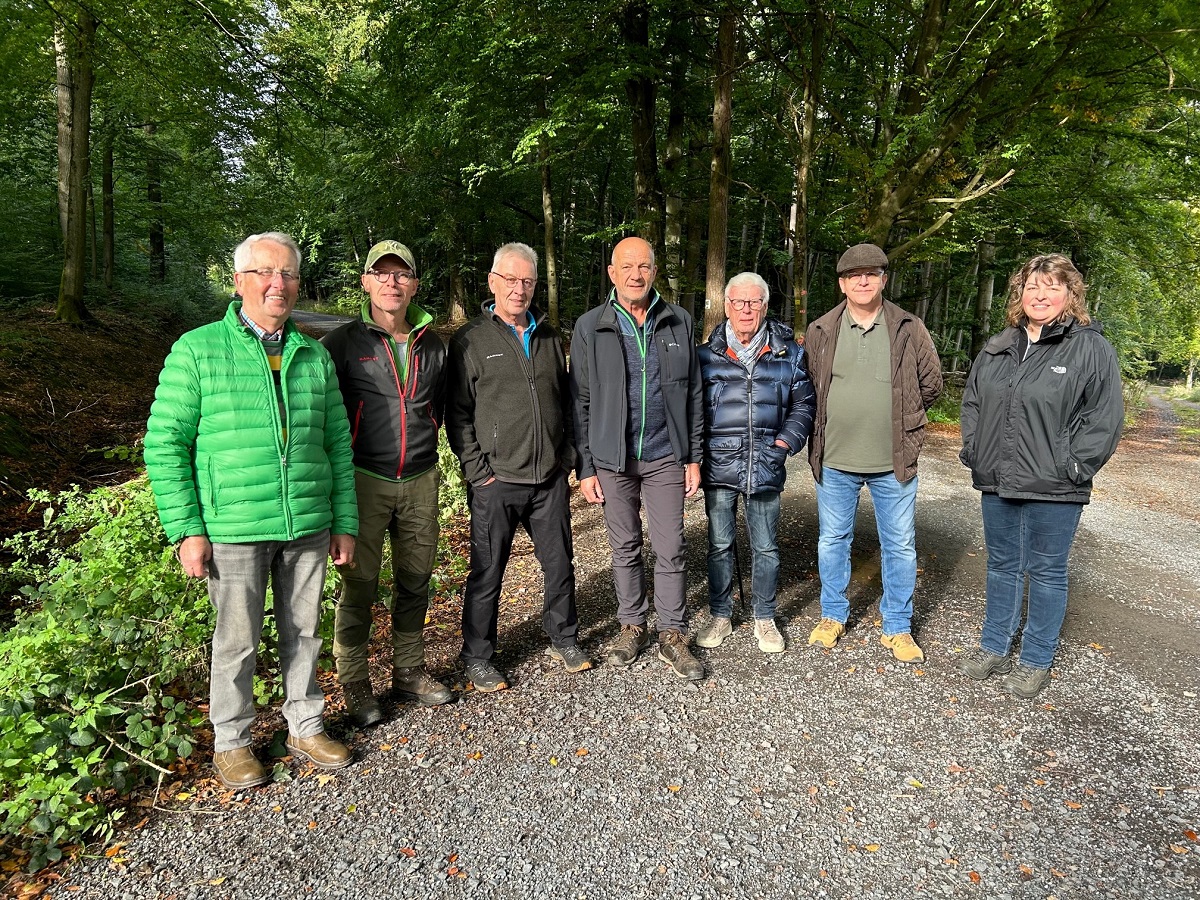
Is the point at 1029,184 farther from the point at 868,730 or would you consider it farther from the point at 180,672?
the point at 180,672

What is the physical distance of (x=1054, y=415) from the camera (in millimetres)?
3436

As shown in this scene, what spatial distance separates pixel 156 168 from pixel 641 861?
21.0 metres

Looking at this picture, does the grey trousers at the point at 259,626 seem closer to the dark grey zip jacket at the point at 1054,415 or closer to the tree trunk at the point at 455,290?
the dark grey zip jacket at the point at 1054,415

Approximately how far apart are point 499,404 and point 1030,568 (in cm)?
301

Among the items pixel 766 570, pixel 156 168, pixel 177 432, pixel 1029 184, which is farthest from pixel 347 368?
pixel 156 168

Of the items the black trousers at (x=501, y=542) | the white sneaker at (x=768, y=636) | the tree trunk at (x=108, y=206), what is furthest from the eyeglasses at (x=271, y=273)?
the tree trunk at (x=108, y=206)

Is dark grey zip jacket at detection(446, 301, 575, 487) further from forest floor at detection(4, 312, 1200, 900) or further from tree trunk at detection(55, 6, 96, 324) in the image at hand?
tree trunk at detection(55, 6, 96, 324)

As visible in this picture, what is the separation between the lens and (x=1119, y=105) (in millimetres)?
9125

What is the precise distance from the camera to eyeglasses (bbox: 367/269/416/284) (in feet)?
10.5

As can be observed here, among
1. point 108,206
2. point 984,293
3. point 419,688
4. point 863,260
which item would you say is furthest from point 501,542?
point 108,206

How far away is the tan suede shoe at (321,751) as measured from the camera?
9.84 ft

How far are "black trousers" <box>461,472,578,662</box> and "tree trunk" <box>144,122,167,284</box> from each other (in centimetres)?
1728

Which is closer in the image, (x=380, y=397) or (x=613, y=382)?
(x=380, y=397)

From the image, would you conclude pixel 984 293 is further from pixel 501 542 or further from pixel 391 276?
pixel 391 276
